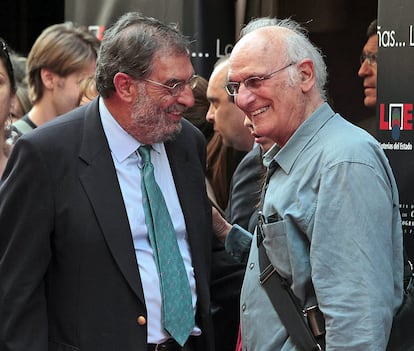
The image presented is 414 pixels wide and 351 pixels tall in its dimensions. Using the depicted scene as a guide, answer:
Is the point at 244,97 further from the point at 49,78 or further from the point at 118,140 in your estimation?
the point at 49,78

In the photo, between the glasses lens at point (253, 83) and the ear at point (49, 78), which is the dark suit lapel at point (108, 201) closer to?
the glasses lens at point (253, 83)

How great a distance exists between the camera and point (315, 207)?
3.15m

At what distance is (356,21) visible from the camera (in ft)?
16.8

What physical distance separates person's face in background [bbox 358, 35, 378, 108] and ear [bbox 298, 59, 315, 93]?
1537 millimetres

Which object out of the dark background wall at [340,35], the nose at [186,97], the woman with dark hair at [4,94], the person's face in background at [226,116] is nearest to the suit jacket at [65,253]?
the nose at [186,97]

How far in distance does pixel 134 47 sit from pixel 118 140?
37 centimetres

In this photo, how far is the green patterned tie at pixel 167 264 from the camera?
3770mm

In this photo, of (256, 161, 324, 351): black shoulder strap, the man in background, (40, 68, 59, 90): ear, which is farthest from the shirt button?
(40, 68, 59, 90): ear

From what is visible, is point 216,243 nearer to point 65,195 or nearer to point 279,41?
point 65,195

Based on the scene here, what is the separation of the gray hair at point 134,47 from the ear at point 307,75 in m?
0.69

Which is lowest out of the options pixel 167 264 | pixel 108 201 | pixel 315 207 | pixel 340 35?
pixel 167 264

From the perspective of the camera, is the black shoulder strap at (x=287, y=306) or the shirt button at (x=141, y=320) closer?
the black shoulder strap at (x=287, y=306)

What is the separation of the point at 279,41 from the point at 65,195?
1006 mm

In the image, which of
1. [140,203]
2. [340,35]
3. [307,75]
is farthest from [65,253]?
[340,35]
